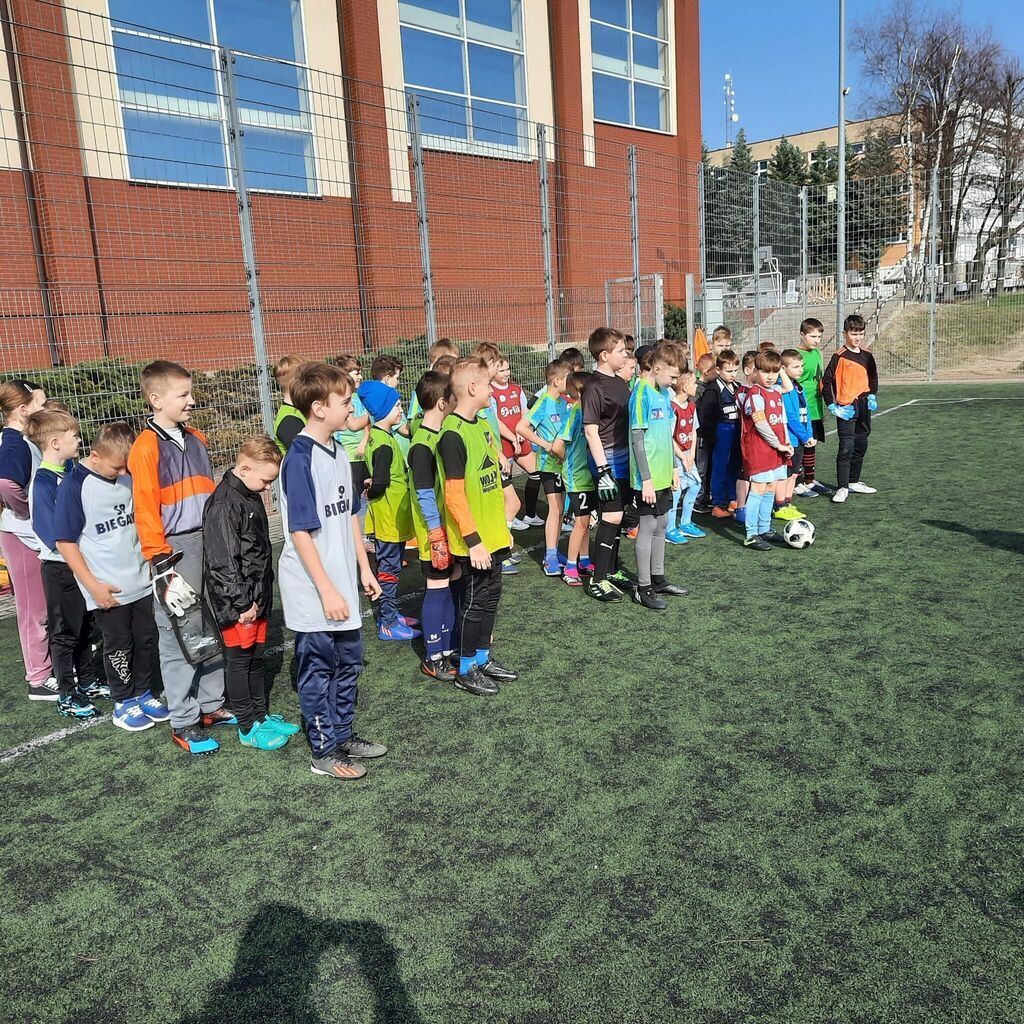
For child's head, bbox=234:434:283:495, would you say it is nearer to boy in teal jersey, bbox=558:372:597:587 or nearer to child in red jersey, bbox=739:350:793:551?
boy in teal jersey, bbox=558:372:597:587

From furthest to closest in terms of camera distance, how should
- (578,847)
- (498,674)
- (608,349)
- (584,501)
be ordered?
(584,501) < (608,349) < (498,674) < (578,847)

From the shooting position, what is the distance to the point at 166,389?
3.75m

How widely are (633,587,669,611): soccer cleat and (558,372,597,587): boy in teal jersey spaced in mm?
643

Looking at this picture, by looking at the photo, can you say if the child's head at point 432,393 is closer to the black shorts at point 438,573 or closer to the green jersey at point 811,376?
the black shorts at point 438,573

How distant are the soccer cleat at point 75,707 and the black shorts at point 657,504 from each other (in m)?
3.44

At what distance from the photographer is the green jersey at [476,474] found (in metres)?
4.14

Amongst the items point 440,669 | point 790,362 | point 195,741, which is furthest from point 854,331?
point 195,741

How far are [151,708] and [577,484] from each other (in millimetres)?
3170

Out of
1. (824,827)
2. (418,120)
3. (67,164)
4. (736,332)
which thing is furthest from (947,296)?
(824,827)

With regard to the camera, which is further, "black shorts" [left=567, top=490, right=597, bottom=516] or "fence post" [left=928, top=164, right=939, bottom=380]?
"fence post" [left=928, top=164, right=939, bottom=380]

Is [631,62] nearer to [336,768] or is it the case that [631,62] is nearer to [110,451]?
[110,451]

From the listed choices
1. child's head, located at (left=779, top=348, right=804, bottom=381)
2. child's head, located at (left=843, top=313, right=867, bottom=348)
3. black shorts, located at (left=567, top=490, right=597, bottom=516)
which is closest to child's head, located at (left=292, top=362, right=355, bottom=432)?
black shorts, located at (left=567, top=490, right=597, bottom=516)

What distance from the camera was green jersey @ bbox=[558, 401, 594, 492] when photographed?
5.96m

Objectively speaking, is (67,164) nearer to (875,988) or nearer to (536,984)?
(536,984)
